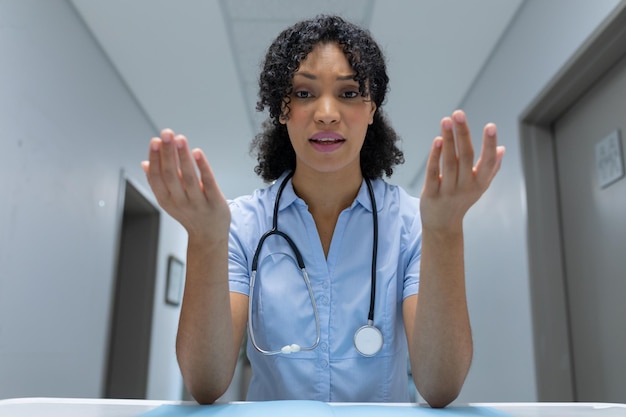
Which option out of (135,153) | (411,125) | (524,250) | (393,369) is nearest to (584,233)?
(524,250)

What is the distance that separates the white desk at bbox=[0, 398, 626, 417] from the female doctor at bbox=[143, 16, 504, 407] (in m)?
0.08

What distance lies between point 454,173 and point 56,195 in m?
2.11

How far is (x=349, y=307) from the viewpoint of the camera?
967mm

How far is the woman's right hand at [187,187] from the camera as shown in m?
0.69

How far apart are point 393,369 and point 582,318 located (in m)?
1.45

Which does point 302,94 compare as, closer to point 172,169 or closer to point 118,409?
point 172,169

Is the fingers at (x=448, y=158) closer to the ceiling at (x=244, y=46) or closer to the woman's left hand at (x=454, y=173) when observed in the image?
the woman's left hand at (x=454, y=173)

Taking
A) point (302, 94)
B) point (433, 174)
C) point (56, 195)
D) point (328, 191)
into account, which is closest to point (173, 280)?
point (56, 195)

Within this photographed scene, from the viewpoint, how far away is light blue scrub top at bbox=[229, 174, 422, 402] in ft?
3.05

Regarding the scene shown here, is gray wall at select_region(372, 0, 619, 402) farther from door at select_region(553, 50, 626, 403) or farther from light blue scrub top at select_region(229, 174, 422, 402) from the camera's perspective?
light blue scrub top at select_region(229, 174, 422, 402)

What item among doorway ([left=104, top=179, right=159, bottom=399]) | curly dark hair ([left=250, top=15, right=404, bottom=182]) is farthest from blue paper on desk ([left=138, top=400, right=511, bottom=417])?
doorway ([left=104, top=179, right=159, bottom=399])

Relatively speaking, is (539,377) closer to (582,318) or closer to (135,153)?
(582,318)

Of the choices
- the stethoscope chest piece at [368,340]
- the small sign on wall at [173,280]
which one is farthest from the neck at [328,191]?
the small sign on wall at [173,280]

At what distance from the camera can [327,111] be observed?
0.93m
